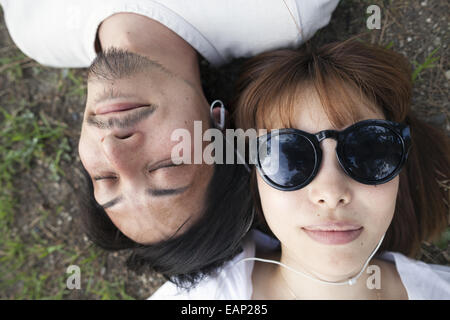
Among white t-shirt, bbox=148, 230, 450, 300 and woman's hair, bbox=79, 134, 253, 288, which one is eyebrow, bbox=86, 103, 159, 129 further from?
white t-shirt, bbox=148, 230, 450, 300

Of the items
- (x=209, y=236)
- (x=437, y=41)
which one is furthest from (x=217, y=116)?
(x=437, y=41)

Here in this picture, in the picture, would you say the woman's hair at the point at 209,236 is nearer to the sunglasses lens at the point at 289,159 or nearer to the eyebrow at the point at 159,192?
the eyebrow at the point at 159,192

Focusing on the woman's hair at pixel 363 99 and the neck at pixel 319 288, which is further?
the neck at pixel 319 288

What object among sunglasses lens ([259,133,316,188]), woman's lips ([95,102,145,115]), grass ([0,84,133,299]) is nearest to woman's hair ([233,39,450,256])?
sunglasses lens ([259,133,316,188])

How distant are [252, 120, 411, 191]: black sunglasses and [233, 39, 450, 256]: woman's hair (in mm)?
87

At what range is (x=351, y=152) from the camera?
163 centimetres

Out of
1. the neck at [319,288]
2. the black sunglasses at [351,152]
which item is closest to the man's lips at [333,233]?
the black sunglasses at [351,152]

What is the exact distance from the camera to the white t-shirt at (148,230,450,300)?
2125 mm

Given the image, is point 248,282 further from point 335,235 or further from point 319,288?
point 335,235

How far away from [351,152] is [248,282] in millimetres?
1180

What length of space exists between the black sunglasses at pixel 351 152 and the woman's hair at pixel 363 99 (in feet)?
0.29

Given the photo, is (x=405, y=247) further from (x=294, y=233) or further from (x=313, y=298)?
(x=294, y=233)

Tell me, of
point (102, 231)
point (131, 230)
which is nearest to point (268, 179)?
point (131, 230)

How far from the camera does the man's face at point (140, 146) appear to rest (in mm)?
1625
